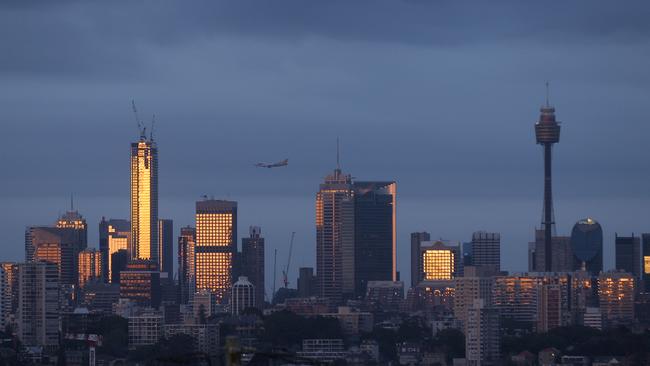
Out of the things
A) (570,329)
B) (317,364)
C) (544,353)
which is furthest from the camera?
(570,329)

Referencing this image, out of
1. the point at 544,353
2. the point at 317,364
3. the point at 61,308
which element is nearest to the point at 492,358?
the point at 544,353

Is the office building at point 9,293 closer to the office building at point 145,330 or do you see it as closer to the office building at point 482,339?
the office building at point 145,330

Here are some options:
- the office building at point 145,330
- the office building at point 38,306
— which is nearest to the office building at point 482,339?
the office building at point 145,330

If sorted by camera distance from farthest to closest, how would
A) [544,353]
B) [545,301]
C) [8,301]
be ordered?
[545,301]
[8,301]
[544,353]

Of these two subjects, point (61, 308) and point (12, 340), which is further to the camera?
point (61, 308)

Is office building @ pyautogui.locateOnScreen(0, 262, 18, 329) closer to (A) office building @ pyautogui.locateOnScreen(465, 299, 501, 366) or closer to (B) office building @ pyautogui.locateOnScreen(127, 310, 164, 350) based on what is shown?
(B) office building @ pyautogui.locateOnScreen(127, 310, 164, 350)

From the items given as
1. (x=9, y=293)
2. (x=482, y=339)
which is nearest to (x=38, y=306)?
(x=9, y=293)

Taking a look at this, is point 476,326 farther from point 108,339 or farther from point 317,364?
point 317,364
